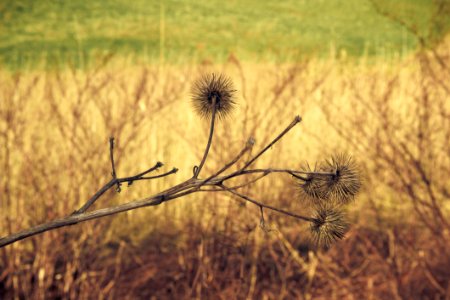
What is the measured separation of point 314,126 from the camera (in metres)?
5.25

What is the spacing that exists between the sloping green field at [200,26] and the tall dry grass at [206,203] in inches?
269

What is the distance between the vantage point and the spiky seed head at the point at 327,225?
1.07m

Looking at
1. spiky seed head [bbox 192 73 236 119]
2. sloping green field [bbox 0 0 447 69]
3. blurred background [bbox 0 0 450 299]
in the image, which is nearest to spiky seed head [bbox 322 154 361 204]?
spiky seed head [bbox 192 73 236 119]

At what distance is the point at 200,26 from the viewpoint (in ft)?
44.2

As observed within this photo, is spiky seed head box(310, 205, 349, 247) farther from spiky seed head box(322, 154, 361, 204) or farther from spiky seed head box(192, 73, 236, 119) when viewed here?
spiky seed head box(192, 73, 236, 119)

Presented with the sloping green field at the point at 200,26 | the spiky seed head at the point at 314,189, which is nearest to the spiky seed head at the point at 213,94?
the spiky seed head at the point at 314,189

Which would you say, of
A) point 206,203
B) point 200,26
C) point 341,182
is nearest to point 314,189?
point 341,182

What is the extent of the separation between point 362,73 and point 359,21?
33.8ft

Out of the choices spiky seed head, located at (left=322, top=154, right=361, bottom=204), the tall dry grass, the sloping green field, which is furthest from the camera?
the sloping green field

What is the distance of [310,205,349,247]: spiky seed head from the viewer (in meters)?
1.07

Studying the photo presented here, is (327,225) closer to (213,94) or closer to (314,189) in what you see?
(314,189)

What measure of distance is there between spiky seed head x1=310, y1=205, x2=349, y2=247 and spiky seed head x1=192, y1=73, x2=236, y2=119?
0.25 m

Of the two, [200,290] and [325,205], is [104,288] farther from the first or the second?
[325,205]

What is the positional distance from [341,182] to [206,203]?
295 centimetres
